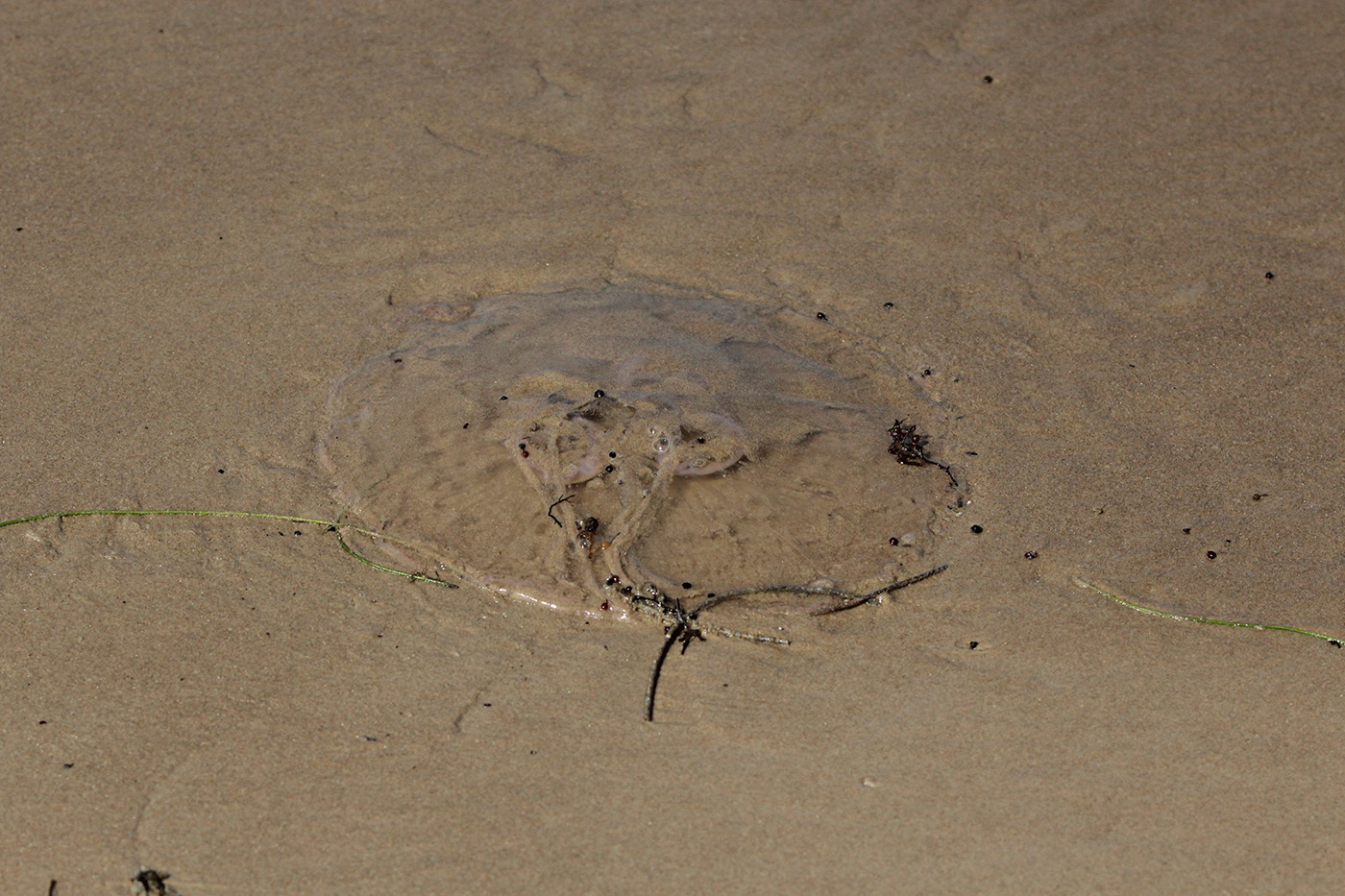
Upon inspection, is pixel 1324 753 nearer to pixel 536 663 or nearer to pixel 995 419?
pixel 995 419

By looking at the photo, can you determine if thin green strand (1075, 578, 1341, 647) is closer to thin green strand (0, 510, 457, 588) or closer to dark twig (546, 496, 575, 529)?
dark twig (546, 496, 575, 529)

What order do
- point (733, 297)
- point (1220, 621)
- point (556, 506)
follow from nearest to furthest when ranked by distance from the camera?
1. point (1220, 621)
2. point (556, 506)
3. point (733, 297)

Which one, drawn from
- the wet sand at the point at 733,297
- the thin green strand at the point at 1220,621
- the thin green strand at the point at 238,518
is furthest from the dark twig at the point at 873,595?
the thin green strand at the point at 238,518

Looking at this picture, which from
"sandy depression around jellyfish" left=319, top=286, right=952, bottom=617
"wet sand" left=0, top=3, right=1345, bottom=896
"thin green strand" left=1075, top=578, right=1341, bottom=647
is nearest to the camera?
"wet sand" left=0, top=3, right=1345, bottom=896

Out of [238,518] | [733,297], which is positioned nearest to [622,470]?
A: [238,518]

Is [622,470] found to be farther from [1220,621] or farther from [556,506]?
[1220,621]

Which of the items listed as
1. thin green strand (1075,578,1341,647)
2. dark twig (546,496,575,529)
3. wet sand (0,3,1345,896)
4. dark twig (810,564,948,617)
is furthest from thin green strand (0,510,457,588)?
thin green strand (1075,578,1341,647)
